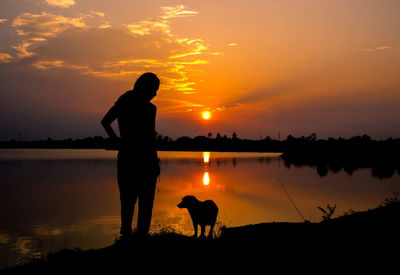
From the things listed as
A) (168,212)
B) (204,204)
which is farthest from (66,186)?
(204,204)

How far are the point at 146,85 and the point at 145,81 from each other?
7 cm

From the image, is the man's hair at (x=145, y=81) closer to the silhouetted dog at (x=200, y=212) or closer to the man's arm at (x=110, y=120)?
the man's arm at (x=110, y=120)

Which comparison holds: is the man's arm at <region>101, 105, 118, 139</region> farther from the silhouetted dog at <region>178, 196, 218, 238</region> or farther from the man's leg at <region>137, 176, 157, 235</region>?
the silhouetted dog at <region>178, 196, 218, 238</region>

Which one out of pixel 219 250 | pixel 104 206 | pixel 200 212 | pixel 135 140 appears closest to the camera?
pixel 135 140

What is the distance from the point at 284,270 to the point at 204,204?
413 centimetres

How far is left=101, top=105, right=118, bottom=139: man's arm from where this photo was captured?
568cm

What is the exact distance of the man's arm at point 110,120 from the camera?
5.68 metres

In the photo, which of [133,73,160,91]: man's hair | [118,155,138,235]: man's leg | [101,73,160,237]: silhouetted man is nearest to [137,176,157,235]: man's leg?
[101,73,160,237]: silhouetted man

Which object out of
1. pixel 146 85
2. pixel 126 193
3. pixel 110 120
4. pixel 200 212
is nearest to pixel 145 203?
pixel 126 193

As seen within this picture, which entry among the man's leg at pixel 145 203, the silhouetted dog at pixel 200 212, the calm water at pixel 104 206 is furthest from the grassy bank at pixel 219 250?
the calm water at pixel 104 206

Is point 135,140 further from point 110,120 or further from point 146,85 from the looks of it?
point 146,85

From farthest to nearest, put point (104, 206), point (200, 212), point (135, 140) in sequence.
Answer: point (104, 206)
point (200, 212)
point (135, 140)

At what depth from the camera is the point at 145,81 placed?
5.70 metres

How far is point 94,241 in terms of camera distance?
15102 millimetres
